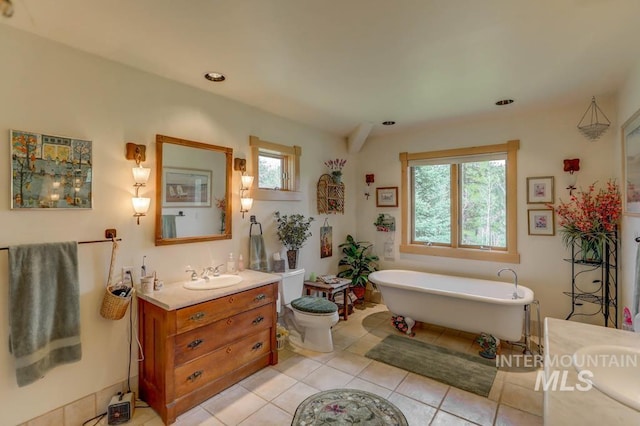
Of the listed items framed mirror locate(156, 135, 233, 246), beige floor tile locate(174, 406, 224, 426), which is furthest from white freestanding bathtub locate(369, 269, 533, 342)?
beige floor tile locate(174, 406, 224, 426)

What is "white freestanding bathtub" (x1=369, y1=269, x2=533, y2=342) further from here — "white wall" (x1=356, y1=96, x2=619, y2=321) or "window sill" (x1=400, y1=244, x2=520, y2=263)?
"window sill" (x1=400, y1=244, x2=520, y2=263)

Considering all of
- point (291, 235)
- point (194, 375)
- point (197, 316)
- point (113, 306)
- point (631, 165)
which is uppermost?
point (631, 165)

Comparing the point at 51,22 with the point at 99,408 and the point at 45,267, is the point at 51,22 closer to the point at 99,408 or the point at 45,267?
the point at 45,267

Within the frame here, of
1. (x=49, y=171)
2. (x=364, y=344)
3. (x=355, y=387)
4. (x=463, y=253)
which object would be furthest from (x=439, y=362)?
(x=49, y=171)

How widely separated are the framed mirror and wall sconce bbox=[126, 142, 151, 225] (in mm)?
162

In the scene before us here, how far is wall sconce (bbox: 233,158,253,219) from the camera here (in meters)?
3.10

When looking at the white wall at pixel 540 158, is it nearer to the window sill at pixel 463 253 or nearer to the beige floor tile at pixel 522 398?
the window sill at pixel 463 253

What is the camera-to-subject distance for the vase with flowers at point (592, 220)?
9.43ft

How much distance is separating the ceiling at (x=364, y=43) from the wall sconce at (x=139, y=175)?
2.13ft

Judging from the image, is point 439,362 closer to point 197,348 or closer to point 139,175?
point 197,348

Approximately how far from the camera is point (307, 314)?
9.96ft

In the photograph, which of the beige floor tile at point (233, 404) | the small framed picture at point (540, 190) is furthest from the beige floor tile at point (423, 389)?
the small framed picture at point (540, 190)

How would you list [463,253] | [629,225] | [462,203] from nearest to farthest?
[629,225]
[463,253]
[462,203]

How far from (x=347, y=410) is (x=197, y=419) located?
107cm
